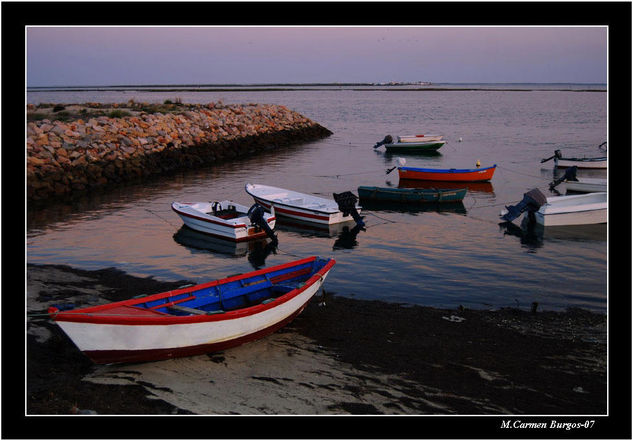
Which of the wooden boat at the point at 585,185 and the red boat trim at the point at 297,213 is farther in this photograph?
the wooden boat at the point at 585,185

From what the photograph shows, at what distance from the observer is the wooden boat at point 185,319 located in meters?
9.84

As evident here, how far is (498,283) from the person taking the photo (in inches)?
639

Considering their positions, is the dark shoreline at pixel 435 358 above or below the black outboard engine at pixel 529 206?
below

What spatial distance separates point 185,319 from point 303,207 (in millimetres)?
13234

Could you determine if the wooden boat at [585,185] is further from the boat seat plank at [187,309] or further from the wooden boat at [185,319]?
A: the boat seat plank at [187,309]

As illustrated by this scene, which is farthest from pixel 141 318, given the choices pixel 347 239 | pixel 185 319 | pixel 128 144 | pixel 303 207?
pixel 128 144

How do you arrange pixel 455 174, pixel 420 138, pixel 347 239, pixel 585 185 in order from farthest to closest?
A: 1. pixel 420 138
2. pixel 455 174
3. pixel 585 185
4. pixel 347 239

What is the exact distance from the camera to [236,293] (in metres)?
12.6

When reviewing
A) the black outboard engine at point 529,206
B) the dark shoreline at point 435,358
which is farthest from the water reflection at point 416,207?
the dark shoreline at point 435,358

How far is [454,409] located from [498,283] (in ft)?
25.7

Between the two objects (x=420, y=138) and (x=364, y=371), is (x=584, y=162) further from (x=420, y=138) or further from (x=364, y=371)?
(x=364, y=371)

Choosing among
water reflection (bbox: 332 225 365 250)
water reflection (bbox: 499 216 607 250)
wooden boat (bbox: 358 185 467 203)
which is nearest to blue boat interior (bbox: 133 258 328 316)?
water reflection (bbox: 332 225 365 250)

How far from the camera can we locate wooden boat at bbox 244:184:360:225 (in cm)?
2314

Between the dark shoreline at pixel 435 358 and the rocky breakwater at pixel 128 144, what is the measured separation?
1718cm
